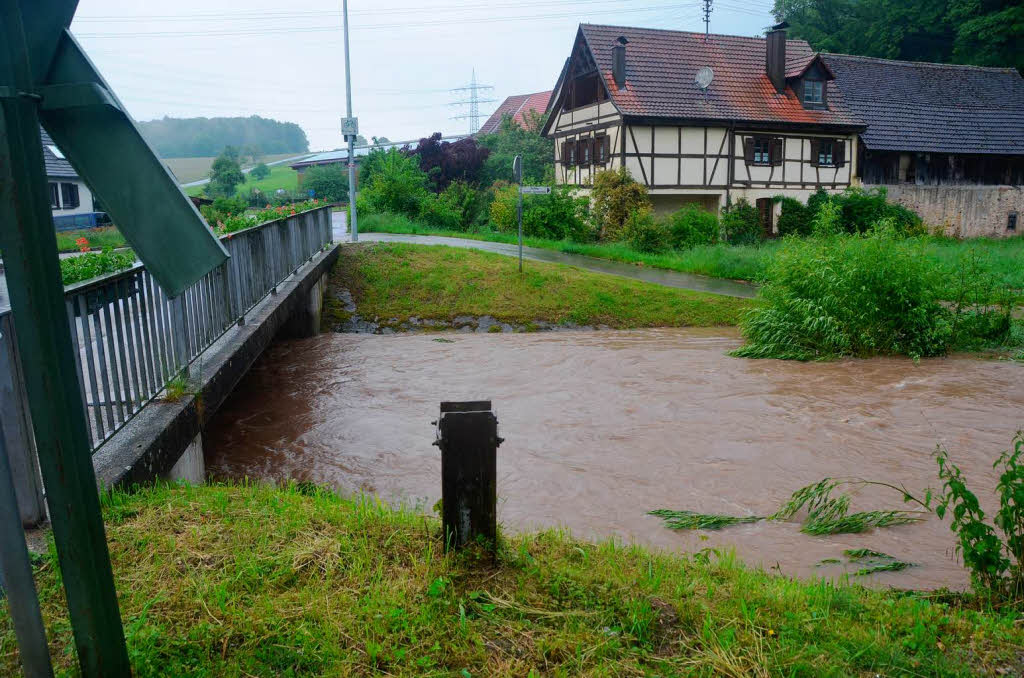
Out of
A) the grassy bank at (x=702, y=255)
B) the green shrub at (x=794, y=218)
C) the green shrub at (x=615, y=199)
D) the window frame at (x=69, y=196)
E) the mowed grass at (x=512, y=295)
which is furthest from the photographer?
the window frame at (x=69, y=196)

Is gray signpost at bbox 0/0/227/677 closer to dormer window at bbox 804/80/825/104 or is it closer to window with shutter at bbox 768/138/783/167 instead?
window with shutter at bbox 768/138/783/167

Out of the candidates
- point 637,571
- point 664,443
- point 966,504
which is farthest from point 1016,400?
point 637,571

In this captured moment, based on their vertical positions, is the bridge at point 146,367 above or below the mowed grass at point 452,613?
above

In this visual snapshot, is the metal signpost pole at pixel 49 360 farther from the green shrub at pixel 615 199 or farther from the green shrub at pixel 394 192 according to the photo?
the green shrub at pixel 394 192

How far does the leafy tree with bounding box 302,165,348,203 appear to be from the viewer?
186 ft

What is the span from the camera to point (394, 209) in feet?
99.2

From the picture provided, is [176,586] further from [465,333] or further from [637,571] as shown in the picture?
[465,333]

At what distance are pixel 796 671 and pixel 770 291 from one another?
11475 mm

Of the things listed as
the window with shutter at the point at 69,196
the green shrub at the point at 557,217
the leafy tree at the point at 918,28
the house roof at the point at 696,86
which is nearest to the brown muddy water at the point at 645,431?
the green shrub at the point at 557,217

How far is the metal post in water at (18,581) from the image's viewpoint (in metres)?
2.45

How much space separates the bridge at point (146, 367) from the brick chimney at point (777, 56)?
91.6ft

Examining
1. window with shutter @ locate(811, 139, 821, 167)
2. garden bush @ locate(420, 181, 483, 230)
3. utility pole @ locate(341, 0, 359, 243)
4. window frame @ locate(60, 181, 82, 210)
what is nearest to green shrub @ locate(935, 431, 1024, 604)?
utility pole @ locate(341, 0, 359, 243)

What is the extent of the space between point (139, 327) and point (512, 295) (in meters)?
11.6

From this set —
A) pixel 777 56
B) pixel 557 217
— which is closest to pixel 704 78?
pixel 777 56
